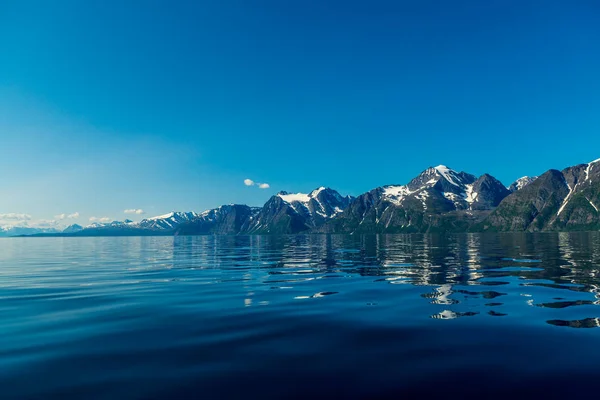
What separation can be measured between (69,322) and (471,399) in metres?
18.0

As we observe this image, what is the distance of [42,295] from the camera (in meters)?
25.3

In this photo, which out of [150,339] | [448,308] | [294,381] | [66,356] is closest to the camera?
[294,381]

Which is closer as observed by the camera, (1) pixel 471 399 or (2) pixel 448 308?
(1) pixel 471 399

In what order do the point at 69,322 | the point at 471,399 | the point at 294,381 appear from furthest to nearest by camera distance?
1. the point at 69,322
2. the point at 294,381
3. the point at 471,399

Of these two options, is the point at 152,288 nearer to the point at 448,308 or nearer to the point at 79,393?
the point at 79,393

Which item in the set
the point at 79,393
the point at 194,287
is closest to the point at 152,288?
the point at 194,287

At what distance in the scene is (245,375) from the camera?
10453 mm

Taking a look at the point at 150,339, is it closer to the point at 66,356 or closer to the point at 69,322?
the point at 66,356

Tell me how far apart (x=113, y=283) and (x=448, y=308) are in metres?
28.7

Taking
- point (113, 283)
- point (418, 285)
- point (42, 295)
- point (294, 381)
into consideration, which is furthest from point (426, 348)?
point (113, 283)

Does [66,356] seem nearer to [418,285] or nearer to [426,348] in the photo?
[426,348]

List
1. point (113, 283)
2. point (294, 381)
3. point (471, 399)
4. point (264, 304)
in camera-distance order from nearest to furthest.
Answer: point (471, 399), point (294, 381), point (264, 304), point (113, 283)

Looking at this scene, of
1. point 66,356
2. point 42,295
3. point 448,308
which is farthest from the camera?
point 42,295

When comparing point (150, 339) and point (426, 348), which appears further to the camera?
point (150, 339)
